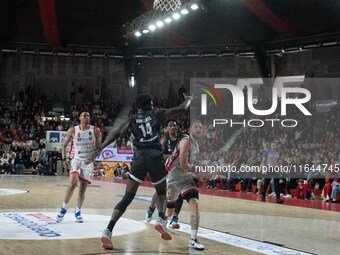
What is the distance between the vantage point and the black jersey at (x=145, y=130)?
6195mm

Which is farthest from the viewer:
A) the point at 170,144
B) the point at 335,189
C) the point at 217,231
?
the point at 335,189

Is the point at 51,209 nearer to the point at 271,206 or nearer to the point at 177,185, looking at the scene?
the point at 177,185

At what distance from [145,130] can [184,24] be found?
22173 mm

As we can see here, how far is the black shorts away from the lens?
6164mm

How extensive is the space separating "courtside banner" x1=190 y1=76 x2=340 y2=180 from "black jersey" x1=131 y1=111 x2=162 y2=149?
26.4 feet

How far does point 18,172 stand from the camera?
84.5 feet

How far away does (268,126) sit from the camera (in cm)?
2323

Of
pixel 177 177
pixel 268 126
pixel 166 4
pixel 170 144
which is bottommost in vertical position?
pixel 177 177

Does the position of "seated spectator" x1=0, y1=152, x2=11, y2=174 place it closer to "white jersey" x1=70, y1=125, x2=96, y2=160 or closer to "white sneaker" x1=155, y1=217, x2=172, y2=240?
"white jersey" x1=70, y1=125, x2=96, y2=160

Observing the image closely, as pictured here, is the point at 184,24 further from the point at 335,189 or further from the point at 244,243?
the point at 244,243

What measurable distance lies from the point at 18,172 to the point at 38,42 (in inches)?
372

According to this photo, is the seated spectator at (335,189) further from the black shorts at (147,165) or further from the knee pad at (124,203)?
the knee pad at (124,203)


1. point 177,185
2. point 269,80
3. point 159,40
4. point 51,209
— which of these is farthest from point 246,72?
point 177,185

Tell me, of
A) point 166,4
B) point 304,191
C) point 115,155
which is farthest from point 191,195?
point 115,155
